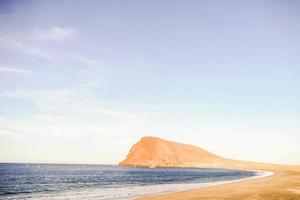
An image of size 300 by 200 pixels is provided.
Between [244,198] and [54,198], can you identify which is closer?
[244,198]

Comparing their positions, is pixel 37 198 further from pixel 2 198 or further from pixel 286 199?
pixel 286 199

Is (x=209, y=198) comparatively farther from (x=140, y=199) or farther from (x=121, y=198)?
(x=121, y=198)

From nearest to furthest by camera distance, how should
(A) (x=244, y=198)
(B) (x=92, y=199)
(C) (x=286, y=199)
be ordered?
(C) (x=286, y=199) < (A) (x=244, y=198) < (B) (x=92, y=199)

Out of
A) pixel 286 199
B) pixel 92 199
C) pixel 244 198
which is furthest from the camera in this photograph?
pixel 92 199

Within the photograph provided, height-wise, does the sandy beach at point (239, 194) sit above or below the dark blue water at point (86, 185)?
above

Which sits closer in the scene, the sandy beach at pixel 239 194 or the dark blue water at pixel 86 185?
the sandy beach at pixel 239 194

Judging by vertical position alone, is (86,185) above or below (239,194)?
below

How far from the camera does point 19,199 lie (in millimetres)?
35969

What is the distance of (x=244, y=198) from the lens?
3095cm

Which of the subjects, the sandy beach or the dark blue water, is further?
the dark blue water

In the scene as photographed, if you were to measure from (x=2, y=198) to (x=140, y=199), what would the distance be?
16.7 metres

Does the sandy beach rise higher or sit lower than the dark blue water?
higher

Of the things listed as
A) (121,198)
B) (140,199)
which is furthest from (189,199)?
(121,198)

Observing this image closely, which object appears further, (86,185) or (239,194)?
(86,185)
